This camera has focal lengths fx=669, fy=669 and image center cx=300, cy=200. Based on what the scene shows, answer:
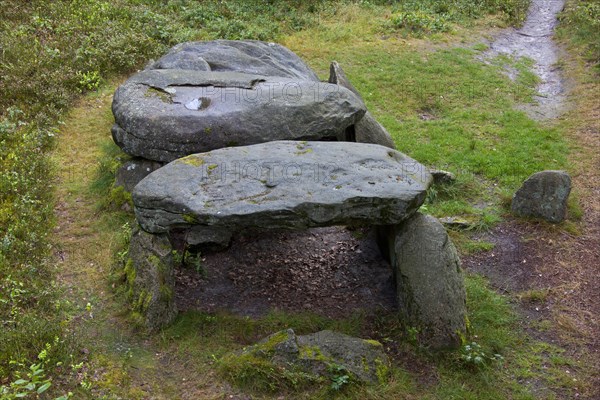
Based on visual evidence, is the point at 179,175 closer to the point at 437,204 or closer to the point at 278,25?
the point at 437,204

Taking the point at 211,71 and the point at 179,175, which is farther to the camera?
the point at 211,71

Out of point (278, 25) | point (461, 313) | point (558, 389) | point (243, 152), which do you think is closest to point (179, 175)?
point (243, 152)

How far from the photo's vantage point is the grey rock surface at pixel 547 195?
34.7ft

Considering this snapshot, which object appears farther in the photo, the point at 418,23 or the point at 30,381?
the point at 418,23

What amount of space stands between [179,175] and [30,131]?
226 inches

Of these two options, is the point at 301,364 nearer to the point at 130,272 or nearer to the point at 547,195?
the point at 130,272

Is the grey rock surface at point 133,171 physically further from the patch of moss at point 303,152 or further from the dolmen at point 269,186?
the patch of moss at point 303,152

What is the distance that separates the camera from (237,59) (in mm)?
12016

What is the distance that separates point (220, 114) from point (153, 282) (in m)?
2.76

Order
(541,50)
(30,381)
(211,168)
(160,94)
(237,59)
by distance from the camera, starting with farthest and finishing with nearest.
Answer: (541,50), (237,59), (160,94), (211,168), (30,381)

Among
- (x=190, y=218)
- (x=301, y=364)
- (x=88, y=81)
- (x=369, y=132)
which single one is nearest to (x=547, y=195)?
(x=369, y=132)

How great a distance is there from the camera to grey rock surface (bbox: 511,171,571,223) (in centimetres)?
1056

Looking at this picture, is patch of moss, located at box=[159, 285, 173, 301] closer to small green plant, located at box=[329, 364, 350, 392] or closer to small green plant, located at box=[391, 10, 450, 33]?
small green plant, located at box=[329, 364, 350, 392]

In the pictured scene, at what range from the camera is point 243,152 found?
837 centimetres
